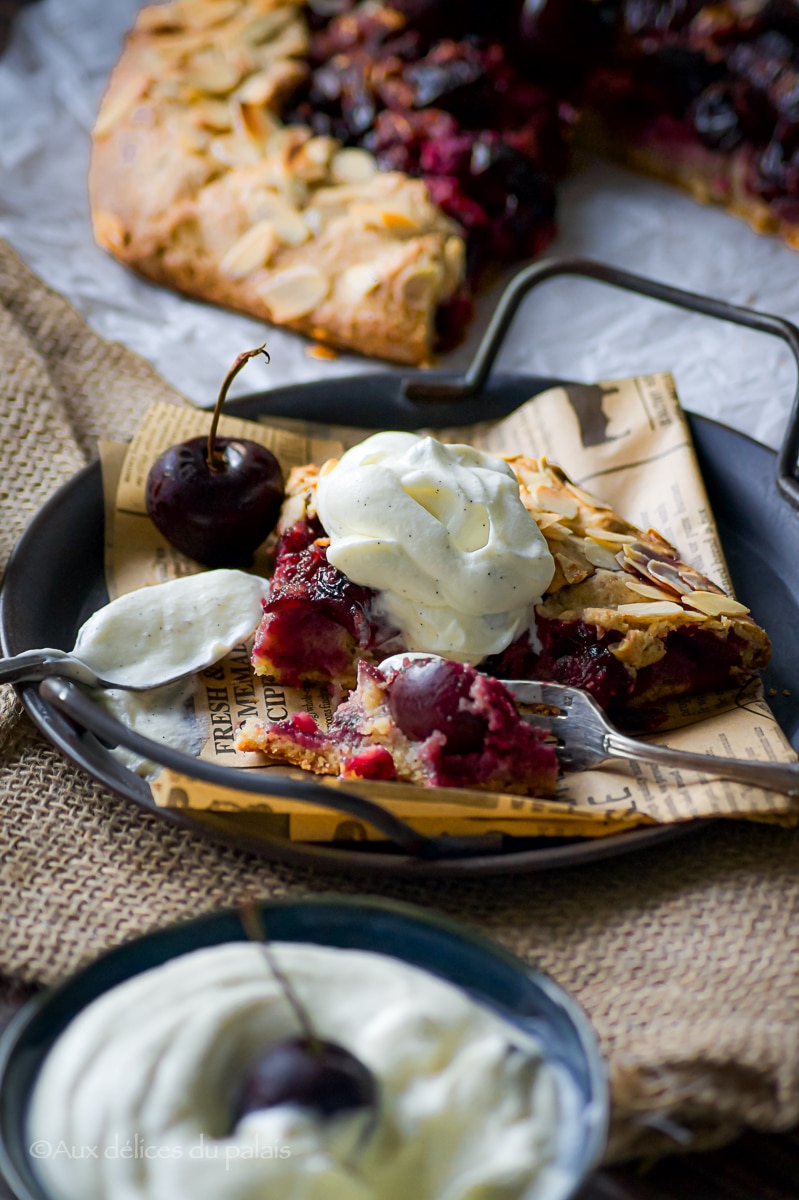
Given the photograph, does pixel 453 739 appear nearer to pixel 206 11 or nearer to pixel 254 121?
pixel 254 121

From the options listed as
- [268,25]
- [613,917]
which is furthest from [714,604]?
[268,25]

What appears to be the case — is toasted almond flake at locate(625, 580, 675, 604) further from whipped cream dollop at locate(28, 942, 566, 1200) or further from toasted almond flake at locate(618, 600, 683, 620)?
whipped cream dollop at locate(28, 942, 566, 1200)

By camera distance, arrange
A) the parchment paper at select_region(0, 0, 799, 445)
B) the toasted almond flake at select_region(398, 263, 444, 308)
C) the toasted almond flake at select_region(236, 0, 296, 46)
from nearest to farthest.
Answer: the toasted almond flake at select_region(398, 263, 444, 308) → the parchment paper at select_region(0, 0, 799, 445) → the toasted almond flake at select_region(236, 0, 296, 46)

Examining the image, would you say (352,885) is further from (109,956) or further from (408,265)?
(408,265)

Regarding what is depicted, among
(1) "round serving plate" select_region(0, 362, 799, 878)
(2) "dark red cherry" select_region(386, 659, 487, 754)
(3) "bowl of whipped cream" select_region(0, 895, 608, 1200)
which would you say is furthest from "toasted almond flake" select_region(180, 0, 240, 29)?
(3) "bowl of whipped cream" select_region(0, 895, 608, 1200)

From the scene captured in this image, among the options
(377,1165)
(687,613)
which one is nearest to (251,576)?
(687,613)

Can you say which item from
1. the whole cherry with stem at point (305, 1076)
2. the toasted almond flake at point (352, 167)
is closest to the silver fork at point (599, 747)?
the whole cherry with stem at point (305, 1076)
